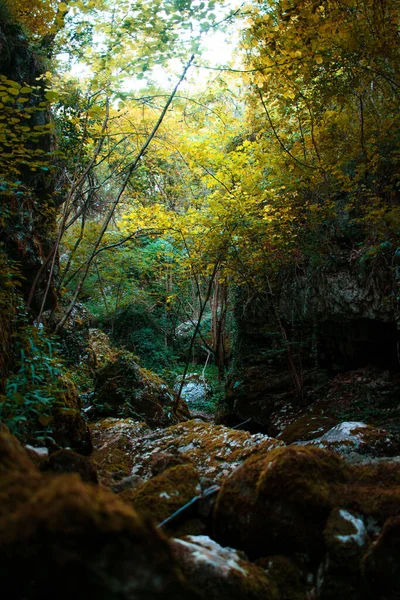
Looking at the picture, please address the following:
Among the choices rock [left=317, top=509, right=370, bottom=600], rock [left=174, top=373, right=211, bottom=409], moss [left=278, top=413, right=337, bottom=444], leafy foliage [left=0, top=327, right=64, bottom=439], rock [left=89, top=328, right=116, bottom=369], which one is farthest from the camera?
rock [left=174, top=373, right=211, bottom=409]

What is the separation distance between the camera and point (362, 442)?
4312 millimetres

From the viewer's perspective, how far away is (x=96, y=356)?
10.0 meters

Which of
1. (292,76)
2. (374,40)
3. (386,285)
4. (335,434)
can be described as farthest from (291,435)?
(374,40)

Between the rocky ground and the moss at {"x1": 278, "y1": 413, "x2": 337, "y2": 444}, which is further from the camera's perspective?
the moss at {"x1": 278, "y1": 413, "x2": 337, "y2": 444}

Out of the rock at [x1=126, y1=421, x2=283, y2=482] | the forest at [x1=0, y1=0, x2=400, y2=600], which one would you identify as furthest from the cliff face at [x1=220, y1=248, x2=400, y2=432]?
the rock at [x1=126, y1=421, x2=283, y2=482]

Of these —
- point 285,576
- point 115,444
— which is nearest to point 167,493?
point 285,576

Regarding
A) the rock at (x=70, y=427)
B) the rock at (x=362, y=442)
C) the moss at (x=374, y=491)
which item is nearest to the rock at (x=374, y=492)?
the moss at (x=374, y=491)

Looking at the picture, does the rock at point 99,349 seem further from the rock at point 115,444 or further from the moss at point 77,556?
the moss at point 77,556

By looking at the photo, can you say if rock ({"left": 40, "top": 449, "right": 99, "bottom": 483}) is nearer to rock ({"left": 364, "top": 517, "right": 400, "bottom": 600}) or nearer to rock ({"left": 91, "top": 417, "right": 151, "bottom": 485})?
rock ({"left": 91, "top": 417, "right": 151, "bottom": 485})

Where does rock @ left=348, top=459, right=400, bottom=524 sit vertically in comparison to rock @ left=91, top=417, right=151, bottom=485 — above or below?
above

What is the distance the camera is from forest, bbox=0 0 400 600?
138 cm

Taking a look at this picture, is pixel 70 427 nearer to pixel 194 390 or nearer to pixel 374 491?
pixel 374 491

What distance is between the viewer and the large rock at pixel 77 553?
2.81ft

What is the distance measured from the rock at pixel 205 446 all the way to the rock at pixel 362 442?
736 millimetres
